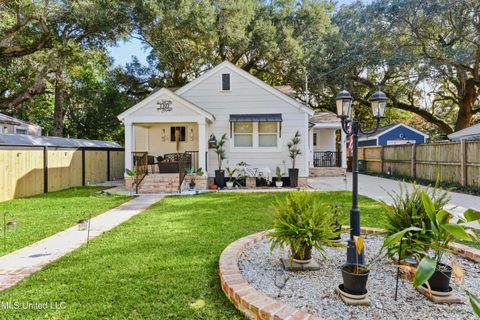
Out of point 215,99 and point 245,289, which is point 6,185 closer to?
point 215,99

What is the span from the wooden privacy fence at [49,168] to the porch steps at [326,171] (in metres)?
11.7

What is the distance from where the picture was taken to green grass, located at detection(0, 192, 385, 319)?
2969mm

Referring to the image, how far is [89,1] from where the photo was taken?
1497 cm

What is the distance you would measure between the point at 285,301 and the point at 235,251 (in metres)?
1.35

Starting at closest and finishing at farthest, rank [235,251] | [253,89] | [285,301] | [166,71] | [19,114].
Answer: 1. [285,301]
2. [235,251]
3. [253,89]
4. [166,71]
5. [19,114]

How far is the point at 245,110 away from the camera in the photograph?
1391cm

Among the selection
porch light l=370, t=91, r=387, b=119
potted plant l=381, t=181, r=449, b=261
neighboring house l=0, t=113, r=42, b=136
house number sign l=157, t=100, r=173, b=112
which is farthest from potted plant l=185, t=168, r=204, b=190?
neighboring house l=0, t=113, r=42, b=136

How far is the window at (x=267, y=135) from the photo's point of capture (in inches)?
551

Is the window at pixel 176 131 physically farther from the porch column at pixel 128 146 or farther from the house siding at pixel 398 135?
the house siding at pixel 398 135

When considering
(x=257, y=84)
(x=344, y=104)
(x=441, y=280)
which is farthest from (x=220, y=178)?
(x=441, y=280)

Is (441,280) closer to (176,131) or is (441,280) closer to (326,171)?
(176,131)

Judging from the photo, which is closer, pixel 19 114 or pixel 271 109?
pixel 271 109

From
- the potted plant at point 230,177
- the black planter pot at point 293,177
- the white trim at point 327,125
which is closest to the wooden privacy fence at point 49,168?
the potted plant at point 230,177

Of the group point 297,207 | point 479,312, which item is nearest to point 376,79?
point 297,207
